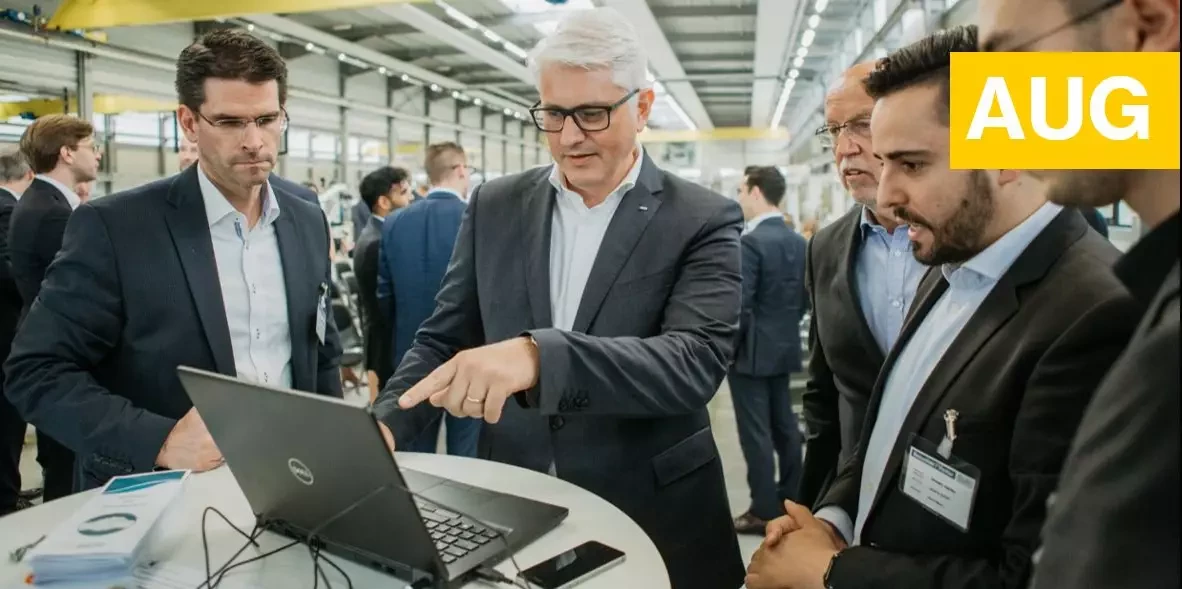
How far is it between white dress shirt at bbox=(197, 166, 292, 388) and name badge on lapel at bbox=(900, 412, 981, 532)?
4.44 ft

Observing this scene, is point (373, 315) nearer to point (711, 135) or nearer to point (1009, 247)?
point (1009, 247)

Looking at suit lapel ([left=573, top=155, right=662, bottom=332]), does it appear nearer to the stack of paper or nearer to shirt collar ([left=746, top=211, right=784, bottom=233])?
the stack of paper

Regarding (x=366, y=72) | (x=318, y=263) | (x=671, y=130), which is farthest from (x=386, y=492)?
(x=671, y=130)

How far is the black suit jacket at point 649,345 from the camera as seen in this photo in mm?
1517

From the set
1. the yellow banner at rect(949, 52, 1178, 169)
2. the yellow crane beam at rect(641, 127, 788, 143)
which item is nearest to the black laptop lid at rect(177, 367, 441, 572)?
the yellow banner at rect(949, 52, 1178, 169)

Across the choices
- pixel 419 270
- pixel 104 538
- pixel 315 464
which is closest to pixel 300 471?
pixel 315 464

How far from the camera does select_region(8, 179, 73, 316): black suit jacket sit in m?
3.55

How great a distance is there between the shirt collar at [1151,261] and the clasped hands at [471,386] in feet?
2.70

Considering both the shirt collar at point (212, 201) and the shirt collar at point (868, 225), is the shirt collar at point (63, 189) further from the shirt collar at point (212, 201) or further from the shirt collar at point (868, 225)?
the shirt collar at point (868, 225)

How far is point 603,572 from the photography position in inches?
43.4

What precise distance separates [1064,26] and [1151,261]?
0.34 metres

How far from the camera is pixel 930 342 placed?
4.25 feet

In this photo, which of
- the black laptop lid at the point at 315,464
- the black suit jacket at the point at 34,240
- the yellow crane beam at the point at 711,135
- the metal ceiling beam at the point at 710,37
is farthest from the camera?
the yellow crane beam at the point at 711,135

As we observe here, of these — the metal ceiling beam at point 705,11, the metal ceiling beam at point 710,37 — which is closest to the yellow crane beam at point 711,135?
the metal ceiling beam at point 710,37
